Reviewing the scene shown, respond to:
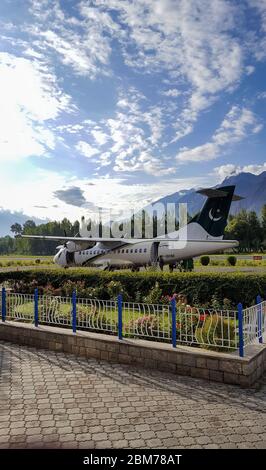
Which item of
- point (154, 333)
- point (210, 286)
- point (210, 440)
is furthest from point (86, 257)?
point (210, 440)

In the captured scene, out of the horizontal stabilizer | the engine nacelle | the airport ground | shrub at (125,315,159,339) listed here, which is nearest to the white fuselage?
the engine nacelle

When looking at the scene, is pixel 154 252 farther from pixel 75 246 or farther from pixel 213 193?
pixel 75 246

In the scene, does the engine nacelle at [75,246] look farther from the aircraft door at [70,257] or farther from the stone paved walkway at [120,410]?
the stone paved walkway at [120,410]

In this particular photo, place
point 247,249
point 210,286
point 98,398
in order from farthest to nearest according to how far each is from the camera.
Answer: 1. point 247,249
2. point 210,286
3. point 98,398

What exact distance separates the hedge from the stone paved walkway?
667 centimetres

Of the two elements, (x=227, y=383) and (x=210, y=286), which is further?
(x=210, y=286)

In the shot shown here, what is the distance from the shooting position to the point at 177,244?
25.5m

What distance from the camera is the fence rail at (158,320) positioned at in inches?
300

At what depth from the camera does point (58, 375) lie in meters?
7.39

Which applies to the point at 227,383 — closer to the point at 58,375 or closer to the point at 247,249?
the point at 58,375

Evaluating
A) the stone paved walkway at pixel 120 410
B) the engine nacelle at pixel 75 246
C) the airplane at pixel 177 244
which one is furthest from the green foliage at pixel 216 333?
the engine nacelle at pixel 75 246

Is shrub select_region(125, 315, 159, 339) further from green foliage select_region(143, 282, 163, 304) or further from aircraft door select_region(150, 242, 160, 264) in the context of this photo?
aircraft door select_region(150, 242, 160, 264)
